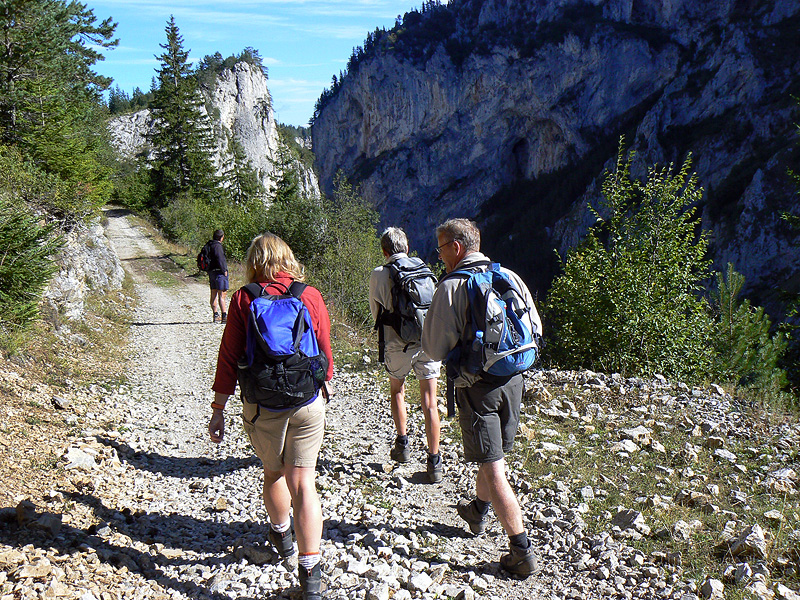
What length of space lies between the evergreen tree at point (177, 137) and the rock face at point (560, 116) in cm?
4177

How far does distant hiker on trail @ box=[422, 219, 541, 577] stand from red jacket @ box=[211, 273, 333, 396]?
2.02 ft

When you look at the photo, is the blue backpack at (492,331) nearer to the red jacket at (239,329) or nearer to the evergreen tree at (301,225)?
the red jacket at (239,329)

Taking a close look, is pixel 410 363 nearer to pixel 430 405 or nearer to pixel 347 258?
pixel 430 405

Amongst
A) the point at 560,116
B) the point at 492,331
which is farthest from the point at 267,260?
the point at 560,116

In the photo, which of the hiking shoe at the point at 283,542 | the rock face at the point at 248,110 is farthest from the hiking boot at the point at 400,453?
the rock face at the point at 248,110

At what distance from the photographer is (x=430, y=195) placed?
349ft

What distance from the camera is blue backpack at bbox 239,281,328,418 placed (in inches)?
106

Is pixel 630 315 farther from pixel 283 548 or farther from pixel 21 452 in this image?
pixel 21 452

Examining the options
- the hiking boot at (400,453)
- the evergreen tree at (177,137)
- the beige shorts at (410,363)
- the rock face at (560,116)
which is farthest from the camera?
the rock face at (560,116)

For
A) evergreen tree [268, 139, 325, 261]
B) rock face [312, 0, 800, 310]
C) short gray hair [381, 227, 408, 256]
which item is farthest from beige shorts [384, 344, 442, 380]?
rock face [312, 0, 800, 310]

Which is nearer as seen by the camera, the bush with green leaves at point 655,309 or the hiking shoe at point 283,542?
the hiking shoe at point 283,542

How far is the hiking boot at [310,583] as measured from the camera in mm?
2748

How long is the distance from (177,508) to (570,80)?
323 ft

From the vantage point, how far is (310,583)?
275 cm
